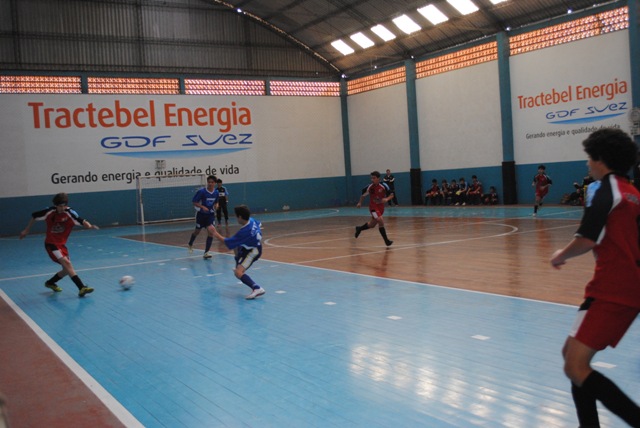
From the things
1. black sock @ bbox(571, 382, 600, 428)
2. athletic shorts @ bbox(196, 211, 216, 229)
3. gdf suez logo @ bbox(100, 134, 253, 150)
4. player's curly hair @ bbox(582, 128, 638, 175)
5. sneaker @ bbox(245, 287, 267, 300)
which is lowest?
sneaker @ bbox(245, 287, 267, 300)

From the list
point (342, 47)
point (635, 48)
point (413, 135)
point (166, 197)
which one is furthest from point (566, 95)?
point (166, 197)

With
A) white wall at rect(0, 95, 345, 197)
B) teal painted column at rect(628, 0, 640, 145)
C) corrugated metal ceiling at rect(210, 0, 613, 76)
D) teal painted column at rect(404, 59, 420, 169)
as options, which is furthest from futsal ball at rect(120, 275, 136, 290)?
teal painted column at rect(404, 59, 420, 169)

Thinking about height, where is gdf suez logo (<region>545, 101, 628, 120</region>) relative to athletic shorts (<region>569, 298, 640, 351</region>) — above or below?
above

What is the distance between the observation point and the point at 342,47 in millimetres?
33844

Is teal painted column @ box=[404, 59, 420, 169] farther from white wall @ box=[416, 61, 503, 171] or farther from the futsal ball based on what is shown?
the futsal ball

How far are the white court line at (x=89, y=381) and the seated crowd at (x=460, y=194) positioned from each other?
23.4 m

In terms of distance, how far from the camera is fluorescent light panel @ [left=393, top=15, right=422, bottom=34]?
95.2ft

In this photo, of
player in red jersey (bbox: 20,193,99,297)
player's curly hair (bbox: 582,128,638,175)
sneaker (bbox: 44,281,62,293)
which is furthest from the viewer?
sneaker (bbox: 44,281,62,293)

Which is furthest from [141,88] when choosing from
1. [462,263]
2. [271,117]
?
[462,263]

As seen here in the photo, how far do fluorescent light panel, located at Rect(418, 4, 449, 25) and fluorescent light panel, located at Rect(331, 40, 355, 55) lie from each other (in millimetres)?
6251

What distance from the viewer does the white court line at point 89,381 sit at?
15.8 ft

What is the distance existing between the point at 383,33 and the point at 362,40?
172 centimetres

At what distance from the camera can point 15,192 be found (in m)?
28.0

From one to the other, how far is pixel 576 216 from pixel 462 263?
9792mm
